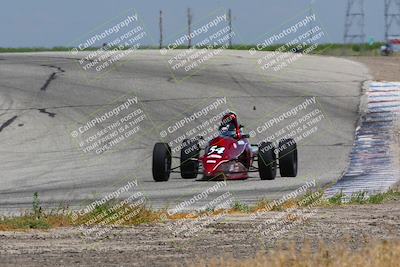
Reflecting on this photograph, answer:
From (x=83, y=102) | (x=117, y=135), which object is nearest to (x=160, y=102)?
(x=83, y=102)

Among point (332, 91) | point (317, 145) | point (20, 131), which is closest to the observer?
point (317, 145)

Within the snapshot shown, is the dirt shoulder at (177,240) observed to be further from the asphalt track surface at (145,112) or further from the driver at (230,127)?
the driver at (230,127)

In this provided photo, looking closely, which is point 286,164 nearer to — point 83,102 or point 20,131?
point 20,131

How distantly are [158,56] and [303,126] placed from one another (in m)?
18.2

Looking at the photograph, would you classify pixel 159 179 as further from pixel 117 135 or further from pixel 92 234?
pixel 92 234

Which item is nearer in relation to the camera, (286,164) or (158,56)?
(286,164)

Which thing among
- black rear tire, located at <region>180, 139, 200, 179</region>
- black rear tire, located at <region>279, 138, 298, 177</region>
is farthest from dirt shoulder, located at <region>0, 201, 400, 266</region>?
black rear tire, located at <region>180, 139, 200, 179</region>

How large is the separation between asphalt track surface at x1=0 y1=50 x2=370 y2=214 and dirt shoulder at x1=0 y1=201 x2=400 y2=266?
412cm

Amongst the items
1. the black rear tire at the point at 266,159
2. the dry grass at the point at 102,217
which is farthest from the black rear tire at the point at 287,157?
the dry grass at the point at 102,217

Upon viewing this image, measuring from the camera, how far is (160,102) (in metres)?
35.2

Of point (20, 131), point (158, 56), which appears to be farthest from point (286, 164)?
point (158, 56)

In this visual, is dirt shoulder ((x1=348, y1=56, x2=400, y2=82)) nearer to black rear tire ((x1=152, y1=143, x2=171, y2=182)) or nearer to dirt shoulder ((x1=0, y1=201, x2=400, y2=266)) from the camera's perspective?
black rear tire ((x1=152, y1=143, x2=171, y2=182))

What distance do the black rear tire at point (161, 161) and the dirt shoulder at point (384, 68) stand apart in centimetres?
1860

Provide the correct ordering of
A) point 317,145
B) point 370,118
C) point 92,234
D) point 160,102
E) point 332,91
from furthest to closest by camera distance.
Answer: point 332,91 → point 160,102 → point 370,118 → point 317,145 → point 92,234
